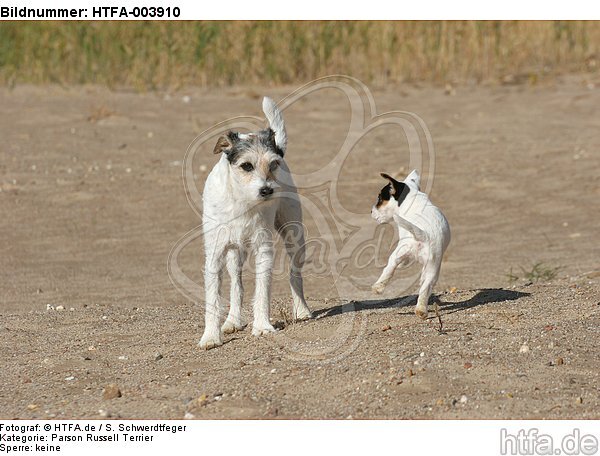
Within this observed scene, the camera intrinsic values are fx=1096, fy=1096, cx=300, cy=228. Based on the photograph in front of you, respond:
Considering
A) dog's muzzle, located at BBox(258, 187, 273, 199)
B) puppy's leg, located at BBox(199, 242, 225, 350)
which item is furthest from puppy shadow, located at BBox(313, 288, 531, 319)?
dog's muzzle, located at BBox(258, 187, 273, 199)

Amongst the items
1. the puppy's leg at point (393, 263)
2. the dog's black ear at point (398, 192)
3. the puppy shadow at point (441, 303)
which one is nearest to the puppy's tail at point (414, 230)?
the puppy's leg at point (393, 263)

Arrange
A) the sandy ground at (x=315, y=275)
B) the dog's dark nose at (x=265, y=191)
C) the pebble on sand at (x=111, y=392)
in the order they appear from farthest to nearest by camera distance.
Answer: the dog's dark nose at (x=265, y=191) < the pebble on sand at (x=111, y=392) < the sandy ground at (x=315, y=275)

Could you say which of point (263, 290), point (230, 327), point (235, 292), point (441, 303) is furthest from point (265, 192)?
point (441, 303)

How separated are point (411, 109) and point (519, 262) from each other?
7026mm

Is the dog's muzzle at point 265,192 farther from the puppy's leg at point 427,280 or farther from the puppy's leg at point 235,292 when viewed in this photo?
the puppy's leg at point 427,280

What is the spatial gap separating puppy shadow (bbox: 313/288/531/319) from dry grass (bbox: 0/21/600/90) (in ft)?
37.1

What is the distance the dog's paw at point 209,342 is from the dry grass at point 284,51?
478 inches

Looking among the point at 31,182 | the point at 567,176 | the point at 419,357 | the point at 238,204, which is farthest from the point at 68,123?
the point at 419,357

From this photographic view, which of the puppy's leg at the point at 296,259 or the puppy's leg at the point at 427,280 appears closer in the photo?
the puppy's leg at the point at 427,280

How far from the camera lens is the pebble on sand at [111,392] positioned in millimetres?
6551

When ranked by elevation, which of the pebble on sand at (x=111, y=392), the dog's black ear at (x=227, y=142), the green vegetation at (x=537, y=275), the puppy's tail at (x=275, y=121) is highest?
the puppy's tail at (x=275, y=121)

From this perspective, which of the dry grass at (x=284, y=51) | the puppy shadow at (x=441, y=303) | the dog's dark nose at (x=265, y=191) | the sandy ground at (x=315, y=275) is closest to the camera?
the sandy ground at (x=315, y=275)

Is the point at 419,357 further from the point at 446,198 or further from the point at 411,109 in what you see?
the point at 411,109

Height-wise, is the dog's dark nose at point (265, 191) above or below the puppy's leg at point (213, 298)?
above
